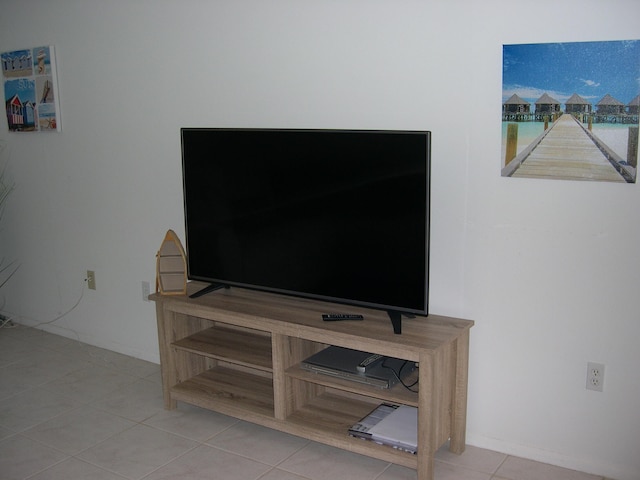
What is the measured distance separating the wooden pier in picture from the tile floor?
3.83 feet

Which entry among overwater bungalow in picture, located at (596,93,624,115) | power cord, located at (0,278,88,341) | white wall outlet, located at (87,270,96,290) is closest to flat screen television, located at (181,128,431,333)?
overwater bungalow in picture, located at (596,93,624,115)

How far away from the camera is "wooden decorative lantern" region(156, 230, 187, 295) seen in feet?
10.9

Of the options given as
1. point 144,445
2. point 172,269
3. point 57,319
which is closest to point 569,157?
point 172,269

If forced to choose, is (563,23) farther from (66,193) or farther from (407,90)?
(66,193)

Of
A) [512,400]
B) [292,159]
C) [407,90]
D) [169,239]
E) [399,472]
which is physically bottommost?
[399,472]

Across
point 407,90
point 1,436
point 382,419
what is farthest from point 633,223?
point 1,436

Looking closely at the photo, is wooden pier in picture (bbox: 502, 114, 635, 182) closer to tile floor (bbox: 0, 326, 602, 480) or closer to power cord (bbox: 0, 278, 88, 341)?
tile floor (bbox: 0, 326, 602, 480)

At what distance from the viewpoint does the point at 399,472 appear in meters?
2.78

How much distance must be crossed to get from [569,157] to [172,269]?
1.86 meters

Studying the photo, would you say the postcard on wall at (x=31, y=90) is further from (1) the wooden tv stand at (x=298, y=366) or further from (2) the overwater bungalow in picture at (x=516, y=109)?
(2) the overwater bungalow in picture at (x=516, y=109)

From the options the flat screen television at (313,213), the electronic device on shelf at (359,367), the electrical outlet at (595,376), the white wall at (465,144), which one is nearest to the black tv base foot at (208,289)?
the flat screen television at (313,213)

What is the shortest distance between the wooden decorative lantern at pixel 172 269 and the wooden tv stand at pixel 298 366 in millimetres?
54

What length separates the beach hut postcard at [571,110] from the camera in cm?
240

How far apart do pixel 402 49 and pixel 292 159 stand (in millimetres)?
637
